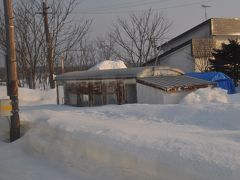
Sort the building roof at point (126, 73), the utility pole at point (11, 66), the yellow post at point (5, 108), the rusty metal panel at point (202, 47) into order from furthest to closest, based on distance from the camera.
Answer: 1. the rusty metal panel at point (202, 47)
2. the building roof at point (126, 73)
3. the utility pole at point (11, 66)
4. the yellow post at point (5, 108)

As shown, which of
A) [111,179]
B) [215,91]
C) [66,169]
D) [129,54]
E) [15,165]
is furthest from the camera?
[129,54]

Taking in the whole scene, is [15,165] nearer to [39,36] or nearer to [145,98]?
[145,98]

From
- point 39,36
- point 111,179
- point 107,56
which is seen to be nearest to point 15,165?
point 111,179

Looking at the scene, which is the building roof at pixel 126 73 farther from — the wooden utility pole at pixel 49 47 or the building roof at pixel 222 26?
the building roof at pixel 222 26

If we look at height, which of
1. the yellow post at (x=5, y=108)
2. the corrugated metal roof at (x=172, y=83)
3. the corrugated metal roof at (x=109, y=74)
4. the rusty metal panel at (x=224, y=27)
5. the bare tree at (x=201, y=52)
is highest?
the rusty metal panel at (x=224, y=27)

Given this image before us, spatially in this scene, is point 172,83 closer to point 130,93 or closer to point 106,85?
point 130,93

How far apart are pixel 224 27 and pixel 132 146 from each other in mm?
41810

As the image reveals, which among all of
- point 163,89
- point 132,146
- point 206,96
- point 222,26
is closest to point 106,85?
point 163,89

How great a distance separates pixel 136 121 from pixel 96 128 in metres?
2.24

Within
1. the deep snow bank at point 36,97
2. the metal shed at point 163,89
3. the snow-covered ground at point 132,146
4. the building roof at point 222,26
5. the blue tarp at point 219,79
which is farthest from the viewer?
the building roof at point 222,26

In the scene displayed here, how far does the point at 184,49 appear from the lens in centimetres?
4428

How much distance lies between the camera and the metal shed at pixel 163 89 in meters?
17.1

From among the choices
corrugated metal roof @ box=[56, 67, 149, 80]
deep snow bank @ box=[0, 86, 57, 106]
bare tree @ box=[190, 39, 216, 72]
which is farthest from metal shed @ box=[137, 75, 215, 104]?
bare tree @ box=[190, 39, 216, 72]

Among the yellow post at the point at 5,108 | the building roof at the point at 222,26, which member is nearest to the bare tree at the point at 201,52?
the building roof at the point at 222,26
